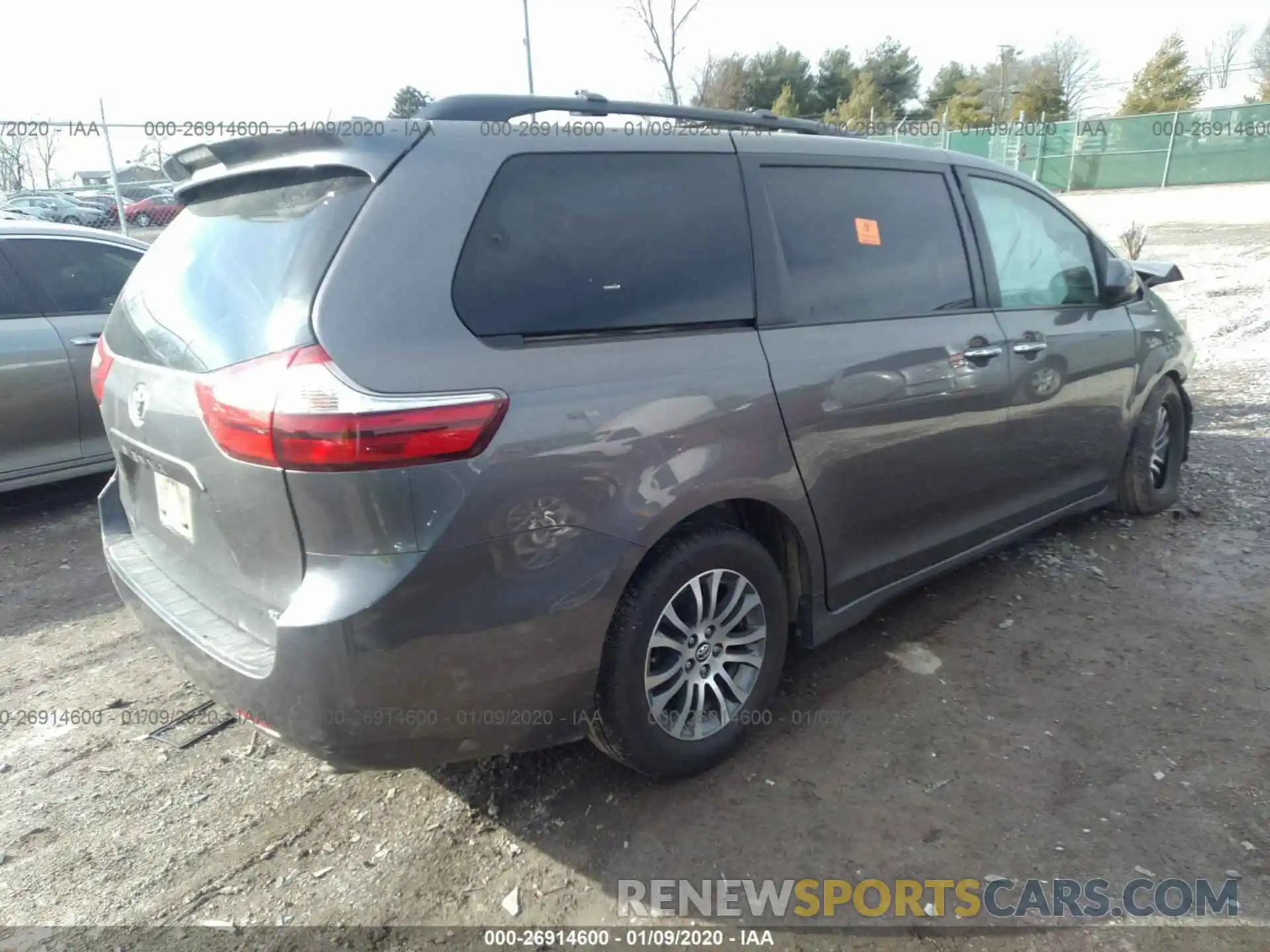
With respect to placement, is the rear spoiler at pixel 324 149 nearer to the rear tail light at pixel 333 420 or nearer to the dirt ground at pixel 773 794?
the rear tail light at pixel 333 420

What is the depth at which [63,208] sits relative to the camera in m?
15.3

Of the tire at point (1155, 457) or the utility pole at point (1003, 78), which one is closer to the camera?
the tire at point (1155, 457)

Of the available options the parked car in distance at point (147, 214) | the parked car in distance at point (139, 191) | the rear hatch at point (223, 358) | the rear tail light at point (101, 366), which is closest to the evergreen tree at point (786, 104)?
the parked car in distance at point (147, 214)

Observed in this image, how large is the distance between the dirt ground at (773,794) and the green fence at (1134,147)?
26776mm

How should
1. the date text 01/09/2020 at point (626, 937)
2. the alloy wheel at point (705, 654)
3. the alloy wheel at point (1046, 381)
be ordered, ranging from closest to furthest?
1. the date text 01/09/2020 at point (626, 937)
2. the alloy wheel at point (705, 654)
3. the alloy wheel at point (1046, 381)

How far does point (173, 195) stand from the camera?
2781 millimetres

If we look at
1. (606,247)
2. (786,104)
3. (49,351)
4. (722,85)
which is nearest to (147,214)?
(49,351)

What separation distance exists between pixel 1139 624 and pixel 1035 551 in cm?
79

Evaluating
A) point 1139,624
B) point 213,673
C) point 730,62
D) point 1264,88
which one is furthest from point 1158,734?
point 1264,88

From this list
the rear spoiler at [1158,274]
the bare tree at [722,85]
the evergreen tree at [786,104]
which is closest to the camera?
the rear spoiler at [1158,274]

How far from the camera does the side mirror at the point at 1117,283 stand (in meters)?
4.10

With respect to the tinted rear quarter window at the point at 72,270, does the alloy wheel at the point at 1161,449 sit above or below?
below

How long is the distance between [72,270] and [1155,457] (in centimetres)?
→ 626

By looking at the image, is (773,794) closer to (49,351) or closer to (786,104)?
(49,351)
